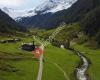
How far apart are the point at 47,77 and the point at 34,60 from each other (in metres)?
34.9

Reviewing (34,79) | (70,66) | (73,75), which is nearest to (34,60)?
(70,66)

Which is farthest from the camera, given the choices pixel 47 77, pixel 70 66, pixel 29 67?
pixel 70 66

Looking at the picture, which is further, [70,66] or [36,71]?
[70,66]

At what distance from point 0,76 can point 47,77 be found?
14208mm

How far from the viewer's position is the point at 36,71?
333ft

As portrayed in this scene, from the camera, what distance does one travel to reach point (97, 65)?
13625 cm

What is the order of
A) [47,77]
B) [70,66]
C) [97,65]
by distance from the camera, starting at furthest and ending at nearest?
[97,65], [70,66], [47,77]

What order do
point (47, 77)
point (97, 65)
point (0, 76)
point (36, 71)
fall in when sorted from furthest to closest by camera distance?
point (97, 65) < point (36, 71) < point (47, 77) < point (0, 76)

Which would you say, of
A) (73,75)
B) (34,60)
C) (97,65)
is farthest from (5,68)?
(97,65)

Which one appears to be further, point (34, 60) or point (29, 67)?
point (34, 60)

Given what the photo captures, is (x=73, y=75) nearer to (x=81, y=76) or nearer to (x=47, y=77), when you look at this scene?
(x=81, y=76)

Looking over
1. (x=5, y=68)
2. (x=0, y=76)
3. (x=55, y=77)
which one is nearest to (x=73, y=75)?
(x=55, y=77)

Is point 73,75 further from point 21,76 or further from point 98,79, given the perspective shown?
point 21,76

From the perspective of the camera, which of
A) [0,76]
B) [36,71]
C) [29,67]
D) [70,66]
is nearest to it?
[0,76]
